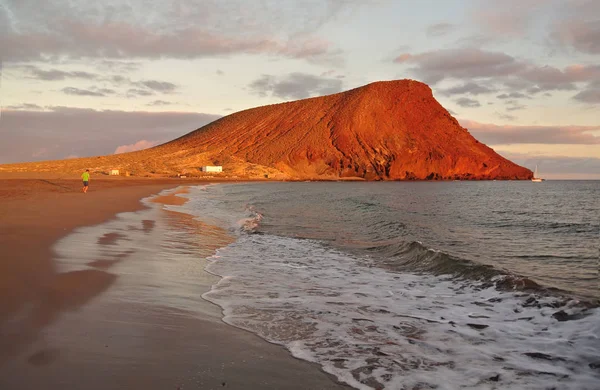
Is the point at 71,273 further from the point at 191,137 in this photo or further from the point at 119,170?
the point at 191,137

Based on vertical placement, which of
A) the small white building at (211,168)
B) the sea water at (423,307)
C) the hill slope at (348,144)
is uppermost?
the hill slope at (348,144)

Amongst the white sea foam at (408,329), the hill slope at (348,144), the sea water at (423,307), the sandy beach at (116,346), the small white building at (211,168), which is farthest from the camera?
the hill slope at (348,144)

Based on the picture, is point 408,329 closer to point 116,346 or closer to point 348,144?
point 116,346

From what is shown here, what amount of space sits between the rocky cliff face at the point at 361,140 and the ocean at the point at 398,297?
126 metres

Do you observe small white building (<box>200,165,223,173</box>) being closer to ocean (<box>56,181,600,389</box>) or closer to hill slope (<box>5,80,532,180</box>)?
hill slope (<box>5,80,532,180</box>)

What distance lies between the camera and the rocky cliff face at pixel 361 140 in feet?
489

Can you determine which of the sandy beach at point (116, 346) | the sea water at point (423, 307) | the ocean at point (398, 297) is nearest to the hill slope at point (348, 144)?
the ocean at point (398, 297)

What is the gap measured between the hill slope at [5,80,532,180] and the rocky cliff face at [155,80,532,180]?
332mm

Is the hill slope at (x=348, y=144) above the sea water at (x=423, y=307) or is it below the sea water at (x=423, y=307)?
above

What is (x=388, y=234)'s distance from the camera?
20.4 m

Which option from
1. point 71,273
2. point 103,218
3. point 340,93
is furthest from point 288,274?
point 340,93

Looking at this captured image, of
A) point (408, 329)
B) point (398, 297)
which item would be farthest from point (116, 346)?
point (398, 297)

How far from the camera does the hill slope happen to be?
478 feet

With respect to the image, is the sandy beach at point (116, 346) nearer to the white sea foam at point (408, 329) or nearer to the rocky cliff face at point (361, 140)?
the white sea foam at point (408, 329)
